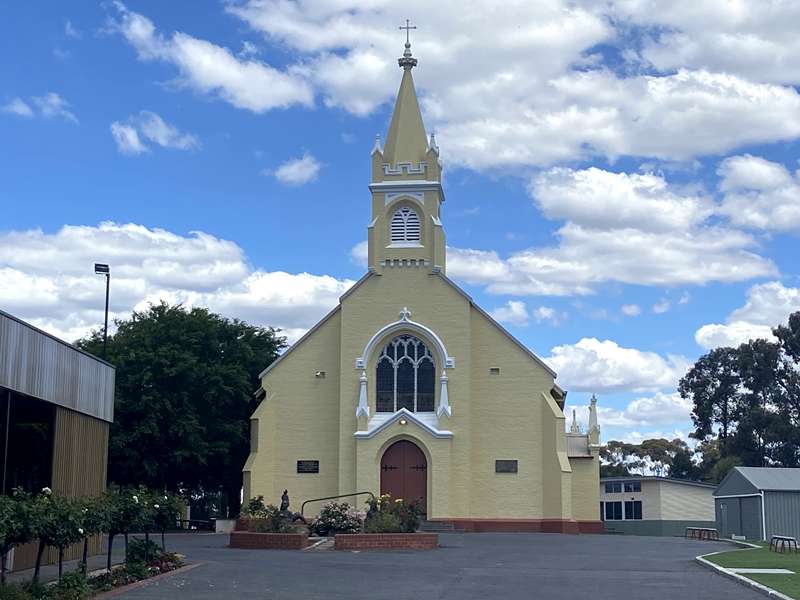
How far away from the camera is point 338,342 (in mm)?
45062

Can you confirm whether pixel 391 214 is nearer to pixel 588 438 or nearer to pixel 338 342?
pixel 338 342

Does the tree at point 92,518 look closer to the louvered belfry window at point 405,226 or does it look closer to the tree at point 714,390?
the louvered belfry window at point 405,226

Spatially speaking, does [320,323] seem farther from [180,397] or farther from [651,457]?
[651,457]

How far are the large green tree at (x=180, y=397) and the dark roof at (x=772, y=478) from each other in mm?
21164

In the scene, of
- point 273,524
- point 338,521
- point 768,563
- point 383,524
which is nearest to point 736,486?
point 338,521

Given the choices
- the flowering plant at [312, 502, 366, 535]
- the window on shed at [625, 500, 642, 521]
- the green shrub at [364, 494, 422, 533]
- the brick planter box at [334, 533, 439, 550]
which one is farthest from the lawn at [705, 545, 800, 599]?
the window on shed at [625, 500, 642, 521]

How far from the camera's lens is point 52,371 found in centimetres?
2402

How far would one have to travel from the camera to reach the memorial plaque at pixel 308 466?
4406 centimetres

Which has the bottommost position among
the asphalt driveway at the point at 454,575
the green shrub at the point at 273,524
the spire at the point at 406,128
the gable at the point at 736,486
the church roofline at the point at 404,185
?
the asphalt driveway at the point at 454,575

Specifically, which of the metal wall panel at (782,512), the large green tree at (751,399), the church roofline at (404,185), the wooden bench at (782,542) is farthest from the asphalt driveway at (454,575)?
the large green tree at (751,399)

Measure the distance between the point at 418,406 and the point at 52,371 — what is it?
71.4ft

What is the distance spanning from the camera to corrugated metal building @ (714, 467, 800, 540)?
42.5 meters

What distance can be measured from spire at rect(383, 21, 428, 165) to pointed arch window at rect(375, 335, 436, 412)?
26.4ft

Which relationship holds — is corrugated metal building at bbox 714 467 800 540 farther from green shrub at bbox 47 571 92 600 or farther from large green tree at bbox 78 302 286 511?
green shrub at bbox 47 571 92 600
